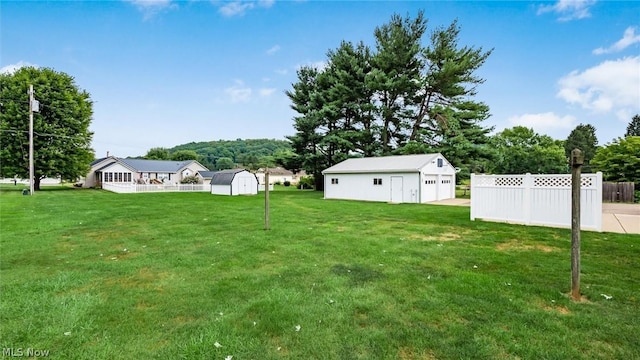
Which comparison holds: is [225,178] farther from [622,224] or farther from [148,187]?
[622,224]

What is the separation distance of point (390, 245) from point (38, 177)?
33.8m

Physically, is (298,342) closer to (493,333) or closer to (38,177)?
(493,333)

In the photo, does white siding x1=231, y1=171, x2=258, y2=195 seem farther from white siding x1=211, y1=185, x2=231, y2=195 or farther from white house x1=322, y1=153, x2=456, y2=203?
white house x1=322, y1=153, x2=456, y2=203

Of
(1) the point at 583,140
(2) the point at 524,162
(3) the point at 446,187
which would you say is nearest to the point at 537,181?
(3) the point at 446,187

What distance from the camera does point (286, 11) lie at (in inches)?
609

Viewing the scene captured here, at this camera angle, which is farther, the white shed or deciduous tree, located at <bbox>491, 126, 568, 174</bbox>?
the white shed

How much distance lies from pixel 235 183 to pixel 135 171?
60.9ft

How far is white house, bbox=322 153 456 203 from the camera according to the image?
17.5m

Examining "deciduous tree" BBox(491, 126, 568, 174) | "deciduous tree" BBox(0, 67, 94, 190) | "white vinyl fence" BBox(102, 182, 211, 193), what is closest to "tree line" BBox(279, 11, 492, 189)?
"deciduous tree" BBox(491, 126, 568, 174)

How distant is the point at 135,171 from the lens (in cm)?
3503

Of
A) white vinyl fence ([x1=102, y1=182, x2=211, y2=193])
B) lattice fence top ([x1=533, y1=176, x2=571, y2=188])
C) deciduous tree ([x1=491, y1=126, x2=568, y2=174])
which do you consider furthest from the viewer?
A: white vinyl fence ([x1=102, y1=182, x2=211, y2=193])

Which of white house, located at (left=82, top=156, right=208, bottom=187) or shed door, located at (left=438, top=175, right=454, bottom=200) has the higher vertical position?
white house, located at (left=82, top=156, right=208, bottom=187)

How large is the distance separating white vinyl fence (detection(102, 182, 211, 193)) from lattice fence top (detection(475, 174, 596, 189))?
26167 mm

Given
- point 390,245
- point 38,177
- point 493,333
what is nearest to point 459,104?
point 390,245
